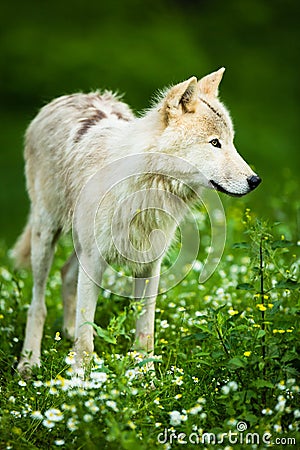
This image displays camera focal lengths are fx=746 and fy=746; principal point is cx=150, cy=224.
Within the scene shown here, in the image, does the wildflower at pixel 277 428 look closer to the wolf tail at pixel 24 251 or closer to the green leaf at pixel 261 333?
the green leaf at pixel 261 333

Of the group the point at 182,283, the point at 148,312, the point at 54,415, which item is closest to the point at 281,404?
the point at 54,415

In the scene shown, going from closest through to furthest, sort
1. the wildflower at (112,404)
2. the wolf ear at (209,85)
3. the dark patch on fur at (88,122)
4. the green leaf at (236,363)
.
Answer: the wildflower at (112,404)
the green leaf at (236,363)
the wolf ear at (209,85)
the dark patch on fur at (88,122)

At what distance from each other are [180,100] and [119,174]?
596 millimetres

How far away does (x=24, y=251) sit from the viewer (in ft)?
19.7

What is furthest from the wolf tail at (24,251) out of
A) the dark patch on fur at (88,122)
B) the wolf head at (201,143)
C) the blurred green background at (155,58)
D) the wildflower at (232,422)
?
the blurred green background at (155,58)

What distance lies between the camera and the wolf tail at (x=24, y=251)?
5961 mm

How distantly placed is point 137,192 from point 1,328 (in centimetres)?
150

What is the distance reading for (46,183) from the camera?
5.38m

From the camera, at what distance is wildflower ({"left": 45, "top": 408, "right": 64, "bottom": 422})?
337 centimetres

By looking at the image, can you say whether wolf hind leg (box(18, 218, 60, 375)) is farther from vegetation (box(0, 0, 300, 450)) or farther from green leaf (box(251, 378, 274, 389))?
green leaf (box(251, 378, 274, 389))

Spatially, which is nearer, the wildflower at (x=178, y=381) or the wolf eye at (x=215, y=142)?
the wildflower at (x=178, y=381)

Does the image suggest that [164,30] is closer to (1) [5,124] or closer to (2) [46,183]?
(1) [5,124]

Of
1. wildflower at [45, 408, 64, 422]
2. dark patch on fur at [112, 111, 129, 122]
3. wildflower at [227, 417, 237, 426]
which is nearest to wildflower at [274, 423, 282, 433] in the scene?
wildflower at [227, 417, 237, 426]

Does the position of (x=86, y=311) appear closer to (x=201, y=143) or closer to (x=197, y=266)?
(x=201, y=143)
